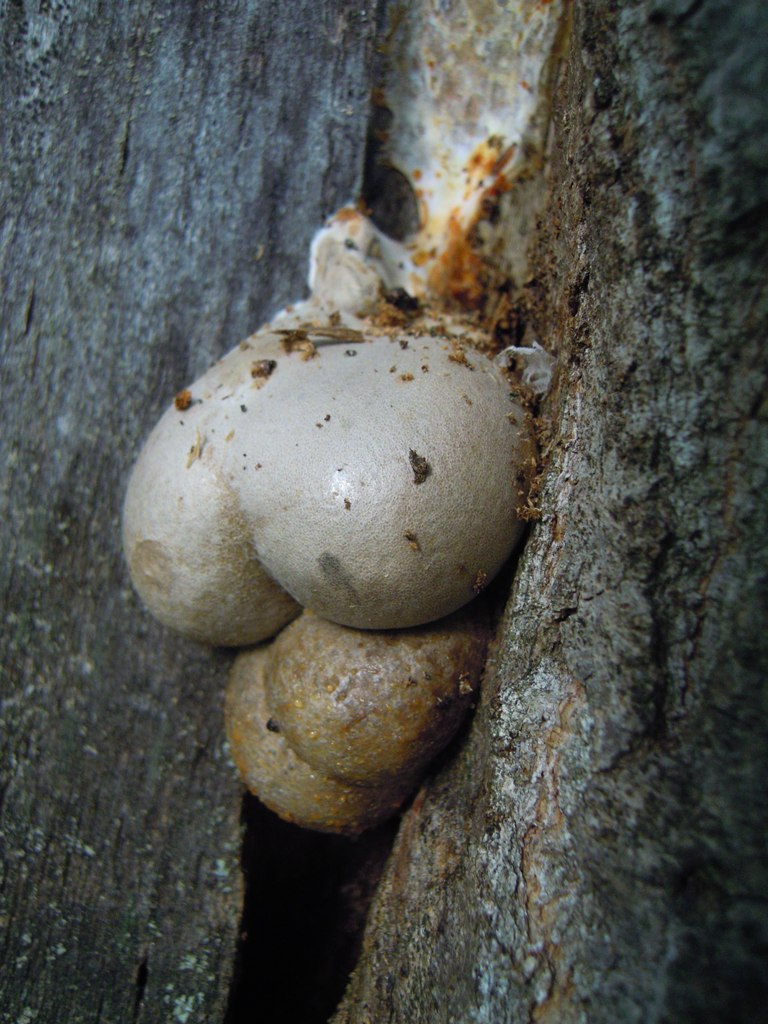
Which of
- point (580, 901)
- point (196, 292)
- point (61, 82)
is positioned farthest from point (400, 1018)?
point (61, 82)

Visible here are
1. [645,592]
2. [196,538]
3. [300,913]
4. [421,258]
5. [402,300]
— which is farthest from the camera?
[300,913]

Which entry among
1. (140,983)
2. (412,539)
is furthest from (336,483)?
(140,983)

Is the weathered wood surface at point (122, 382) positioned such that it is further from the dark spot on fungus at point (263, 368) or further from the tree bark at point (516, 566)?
the dark spot on fungus at point (263, 368)

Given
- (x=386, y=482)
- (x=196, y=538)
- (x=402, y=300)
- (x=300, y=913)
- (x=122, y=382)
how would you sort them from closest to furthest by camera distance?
(x=386, y=482), (x=196, y=538), (x=402, y=300), (x=122, y=382), (x=300, y=913)

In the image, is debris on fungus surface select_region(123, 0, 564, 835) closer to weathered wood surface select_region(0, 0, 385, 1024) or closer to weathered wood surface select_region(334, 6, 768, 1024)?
weathered wood surface select_region(334, 6, 768, 1024)

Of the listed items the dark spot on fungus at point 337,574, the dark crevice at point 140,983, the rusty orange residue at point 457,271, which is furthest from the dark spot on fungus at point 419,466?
the dark crevice at point 140,983

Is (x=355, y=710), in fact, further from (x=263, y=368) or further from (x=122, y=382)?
(x=122, y=382)

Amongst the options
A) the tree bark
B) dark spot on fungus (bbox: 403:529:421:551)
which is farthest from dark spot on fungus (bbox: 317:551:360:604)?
the tree bark
